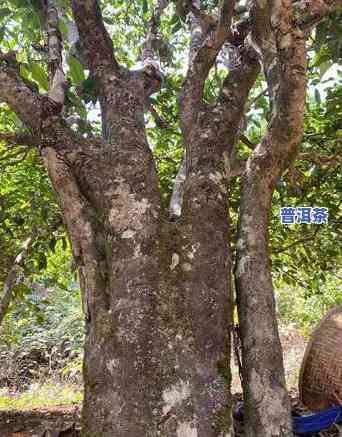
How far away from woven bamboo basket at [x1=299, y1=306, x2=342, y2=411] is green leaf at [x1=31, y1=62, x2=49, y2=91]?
2.47 meters

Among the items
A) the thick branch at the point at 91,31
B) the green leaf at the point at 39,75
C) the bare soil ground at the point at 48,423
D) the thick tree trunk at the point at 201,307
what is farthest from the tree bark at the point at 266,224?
the green leaf at the point at 39,75

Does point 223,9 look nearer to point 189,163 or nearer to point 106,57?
point 106,57

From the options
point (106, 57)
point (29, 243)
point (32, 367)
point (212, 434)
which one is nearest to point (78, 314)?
point (32, 367)

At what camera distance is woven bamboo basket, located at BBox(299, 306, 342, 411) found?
317 cm

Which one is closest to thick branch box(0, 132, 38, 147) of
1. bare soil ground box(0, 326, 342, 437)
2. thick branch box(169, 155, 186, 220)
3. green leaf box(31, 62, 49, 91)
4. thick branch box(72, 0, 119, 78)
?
green leaf box(31, 62, 49, 91)

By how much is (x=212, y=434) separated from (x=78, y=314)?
8835 millimetres

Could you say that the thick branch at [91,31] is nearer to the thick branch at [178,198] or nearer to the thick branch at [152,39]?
the thick branch at [152,39]

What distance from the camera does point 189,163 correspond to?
279cm

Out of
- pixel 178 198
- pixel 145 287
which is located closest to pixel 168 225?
pixel 145 287

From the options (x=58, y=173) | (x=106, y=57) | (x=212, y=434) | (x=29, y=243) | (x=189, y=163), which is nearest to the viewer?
(x=212, y=434)

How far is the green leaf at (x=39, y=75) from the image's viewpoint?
302 centimetres

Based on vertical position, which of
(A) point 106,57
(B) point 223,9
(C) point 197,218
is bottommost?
(C) point 197,218

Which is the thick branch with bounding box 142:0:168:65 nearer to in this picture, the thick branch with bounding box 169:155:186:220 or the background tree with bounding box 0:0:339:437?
the background tree with bounding box 0:0:339:437

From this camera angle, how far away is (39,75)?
10.0ft
